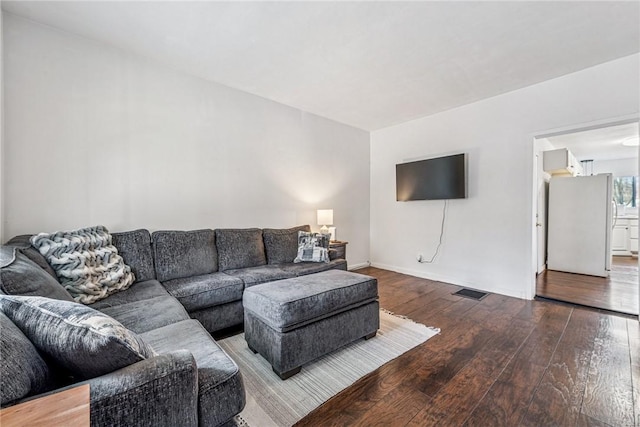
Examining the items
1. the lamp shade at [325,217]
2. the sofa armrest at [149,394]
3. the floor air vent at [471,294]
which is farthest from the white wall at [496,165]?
the sofa armrest at [149,394]

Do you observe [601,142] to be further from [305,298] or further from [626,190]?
[305,298]

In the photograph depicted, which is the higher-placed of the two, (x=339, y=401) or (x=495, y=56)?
(x=495, y=56)

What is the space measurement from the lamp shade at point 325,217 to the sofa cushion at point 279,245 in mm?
602

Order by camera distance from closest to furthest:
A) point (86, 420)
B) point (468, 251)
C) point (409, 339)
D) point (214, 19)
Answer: point (86, 420) < point (214, 19) < point (409, 339) < point (468, 251)

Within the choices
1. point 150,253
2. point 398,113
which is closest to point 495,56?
point 398,113

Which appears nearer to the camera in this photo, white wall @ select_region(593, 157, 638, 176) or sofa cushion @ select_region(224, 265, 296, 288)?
sofa cushion @ select_region(224, 265, 296, 288)

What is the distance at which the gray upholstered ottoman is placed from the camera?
5.63ft

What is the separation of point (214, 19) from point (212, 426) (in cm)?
252

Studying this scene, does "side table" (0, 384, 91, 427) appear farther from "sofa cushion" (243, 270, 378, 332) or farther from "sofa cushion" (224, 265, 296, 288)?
"sofa cushion" (224, 265, 296, 288)

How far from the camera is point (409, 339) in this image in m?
2.22

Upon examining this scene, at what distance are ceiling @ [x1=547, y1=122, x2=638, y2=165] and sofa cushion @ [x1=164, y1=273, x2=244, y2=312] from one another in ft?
14.4

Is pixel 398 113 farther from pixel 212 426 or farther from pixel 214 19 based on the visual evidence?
pixel 212 426

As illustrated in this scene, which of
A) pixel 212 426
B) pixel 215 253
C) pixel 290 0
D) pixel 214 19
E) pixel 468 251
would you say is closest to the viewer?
pixel 212 426

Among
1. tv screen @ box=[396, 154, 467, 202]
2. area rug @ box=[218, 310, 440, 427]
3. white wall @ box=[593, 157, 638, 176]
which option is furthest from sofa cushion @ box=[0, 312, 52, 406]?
white wall @ box=[593, 157, 638, 176]
